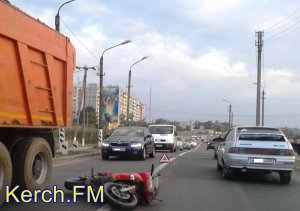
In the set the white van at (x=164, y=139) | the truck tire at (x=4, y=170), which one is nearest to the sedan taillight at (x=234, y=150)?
the truck tire at (x=4, y=170)

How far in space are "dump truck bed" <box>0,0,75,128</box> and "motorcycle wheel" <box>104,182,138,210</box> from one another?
184 centimetres

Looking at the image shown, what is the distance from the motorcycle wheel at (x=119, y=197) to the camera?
759 centimetres

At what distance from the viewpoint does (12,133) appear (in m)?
8.29

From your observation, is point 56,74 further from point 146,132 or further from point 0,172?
point 146,132

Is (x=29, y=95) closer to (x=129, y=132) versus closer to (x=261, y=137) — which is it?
(x=261, y=137)

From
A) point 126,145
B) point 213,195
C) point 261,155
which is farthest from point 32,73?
point 126,145

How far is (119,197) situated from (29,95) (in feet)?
7.88

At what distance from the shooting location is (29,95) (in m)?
8.29

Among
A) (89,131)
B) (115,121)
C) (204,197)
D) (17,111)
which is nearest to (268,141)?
(204,197)

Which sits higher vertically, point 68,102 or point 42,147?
point 68,102

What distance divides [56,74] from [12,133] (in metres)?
1.85

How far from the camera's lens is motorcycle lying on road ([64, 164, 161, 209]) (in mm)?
7734

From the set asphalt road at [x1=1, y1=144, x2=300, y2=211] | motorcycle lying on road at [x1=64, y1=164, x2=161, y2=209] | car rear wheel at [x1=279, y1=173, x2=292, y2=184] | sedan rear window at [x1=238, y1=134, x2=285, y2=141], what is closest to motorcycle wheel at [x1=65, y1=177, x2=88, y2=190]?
motorcycle lying on road at [x1=64, y1=164, x2=161, y2=209]

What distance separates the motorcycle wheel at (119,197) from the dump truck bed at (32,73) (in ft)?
6.02
